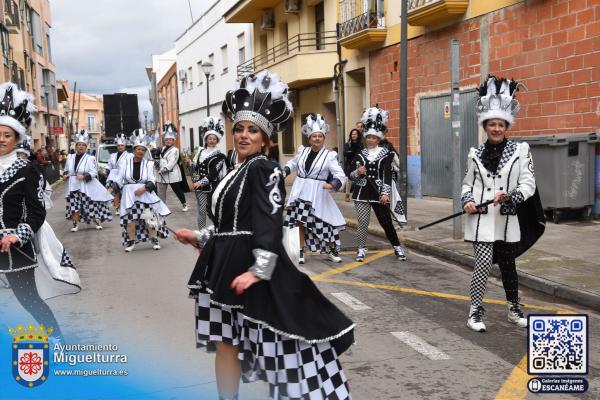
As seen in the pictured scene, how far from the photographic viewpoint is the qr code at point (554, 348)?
13.3ft

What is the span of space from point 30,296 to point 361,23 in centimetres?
1470

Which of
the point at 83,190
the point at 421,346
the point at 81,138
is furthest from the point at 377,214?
the point at 81,138

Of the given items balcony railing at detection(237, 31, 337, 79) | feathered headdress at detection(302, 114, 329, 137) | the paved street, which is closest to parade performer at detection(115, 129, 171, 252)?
the paved street

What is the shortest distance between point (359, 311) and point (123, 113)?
31806 millimetres

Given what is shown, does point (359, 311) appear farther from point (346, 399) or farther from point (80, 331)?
point (346, 399)

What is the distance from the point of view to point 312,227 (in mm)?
8258

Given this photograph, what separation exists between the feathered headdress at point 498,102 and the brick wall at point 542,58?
6205 mm

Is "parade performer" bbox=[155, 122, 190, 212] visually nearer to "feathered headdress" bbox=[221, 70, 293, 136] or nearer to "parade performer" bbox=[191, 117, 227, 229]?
"parade performer" bbox=[191, 117, 227, 229]

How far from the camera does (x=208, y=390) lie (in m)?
4.09

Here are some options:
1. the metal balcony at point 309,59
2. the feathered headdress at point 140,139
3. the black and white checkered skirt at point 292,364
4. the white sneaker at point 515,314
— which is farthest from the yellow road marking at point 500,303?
the metal balcony at point 309,59

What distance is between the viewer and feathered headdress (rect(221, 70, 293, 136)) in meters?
3.39

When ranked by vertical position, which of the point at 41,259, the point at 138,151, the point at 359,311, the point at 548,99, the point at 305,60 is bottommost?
the point at 359,311

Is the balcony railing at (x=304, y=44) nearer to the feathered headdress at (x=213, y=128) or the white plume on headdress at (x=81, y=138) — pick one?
the white plume on headdress at (x=81, y=138)

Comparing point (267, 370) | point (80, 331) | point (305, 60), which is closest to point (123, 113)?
point (305, 60)
